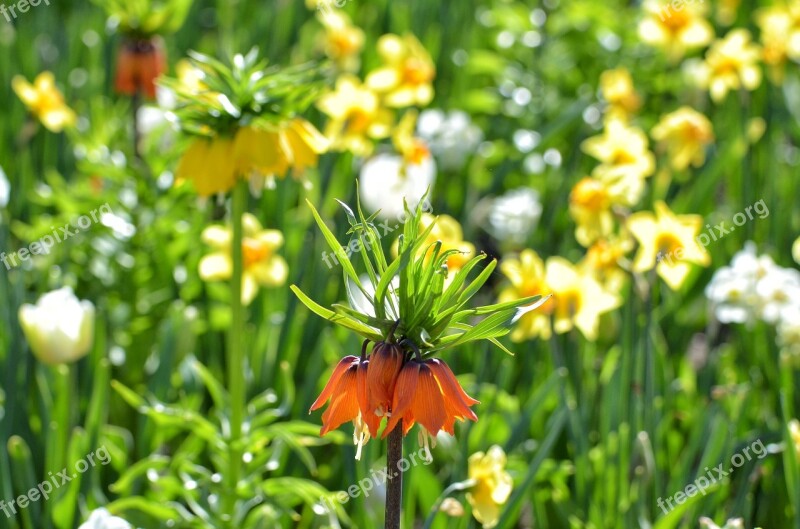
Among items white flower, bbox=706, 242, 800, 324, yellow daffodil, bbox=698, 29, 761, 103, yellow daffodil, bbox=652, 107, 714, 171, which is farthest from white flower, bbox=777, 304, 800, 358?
yellow daffodil, bbox=698, 29, 761, 103

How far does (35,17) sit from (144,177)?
214cm

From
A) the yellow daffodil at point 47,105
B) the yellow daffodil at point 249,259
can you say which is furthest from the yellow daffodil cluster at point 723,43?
the yellow daffodil at point 47,105

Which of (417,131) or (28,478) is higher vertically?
(417,131)

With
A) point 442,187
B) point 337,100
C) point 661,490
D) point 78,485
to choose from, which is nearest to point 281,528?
point 78,485

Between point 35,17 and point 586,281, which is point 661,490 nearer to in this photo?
point 586,281

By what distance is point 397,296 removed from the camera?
3.80ft

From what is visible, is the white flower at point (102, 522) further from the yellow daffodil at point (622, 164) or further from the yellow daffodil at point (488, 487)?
the yellow daffodil at point (622, 164)

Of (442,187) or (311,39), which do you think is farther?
(311,39)

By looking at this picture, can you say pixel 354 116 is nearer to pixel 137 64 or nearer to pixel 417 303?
pixel 137 64

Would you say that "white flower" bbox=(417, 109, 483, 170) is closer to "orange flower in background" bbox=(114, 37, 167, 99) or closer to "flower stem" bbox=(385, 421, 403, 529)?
"orange flower in background" bbox=(114, 37, 167, 99)

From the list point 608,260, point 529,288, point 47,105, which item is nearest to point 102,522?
point 529,288

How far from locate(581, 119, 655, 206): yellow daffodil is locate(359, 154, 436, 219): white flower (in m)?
0.47

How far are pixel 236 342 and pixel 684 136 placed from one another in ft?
5.06

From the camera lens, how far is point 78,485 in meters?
1.82
